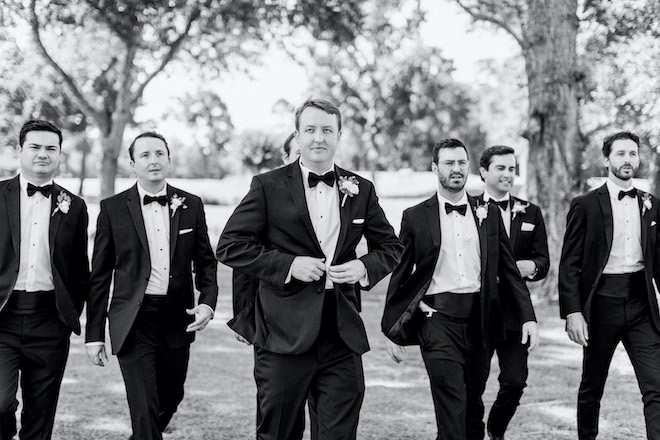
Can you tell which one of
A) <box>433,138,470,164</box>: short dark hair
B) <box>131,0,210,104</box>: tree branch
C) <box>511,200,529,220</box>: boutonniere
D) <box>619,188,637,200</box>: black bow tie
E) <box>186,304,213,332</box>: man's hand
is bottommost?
<box>186,304,213,332</box>: man's hand

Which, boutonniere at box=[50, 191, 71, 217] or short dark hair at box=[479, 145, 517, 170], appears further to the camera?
short dark hair at box=[479, 145, 517, 170]

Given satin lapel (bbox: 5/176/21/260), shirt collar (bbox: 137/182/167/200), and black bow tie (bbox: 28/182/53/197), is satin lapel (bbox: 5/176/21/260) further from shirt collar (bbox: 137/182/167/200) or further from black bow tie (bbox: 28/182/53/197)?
shirt collar (bbox: 137/182/167/200)

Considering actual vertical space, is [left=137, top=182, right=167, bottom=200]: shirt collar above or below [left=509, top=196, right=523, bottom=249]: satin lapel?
above

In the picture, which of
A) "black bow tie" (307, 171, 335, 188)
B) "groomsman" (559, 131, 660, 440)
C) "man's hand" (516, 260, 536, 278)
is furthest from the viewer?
"man's hand" (516, 260, 536, 278)

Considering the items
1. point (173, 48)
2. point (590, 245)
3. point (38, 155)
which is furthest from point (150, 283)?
point (173, 48)

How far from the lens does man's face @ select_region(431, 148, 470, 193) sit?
18.5 ft

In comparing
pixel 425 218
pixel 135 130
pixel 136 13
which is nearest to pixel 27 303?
pixel 425 218

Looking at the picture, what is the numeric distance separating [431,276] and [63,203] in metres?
2.68

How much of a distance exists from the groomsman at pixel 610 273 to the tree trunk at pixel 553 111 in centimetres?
837

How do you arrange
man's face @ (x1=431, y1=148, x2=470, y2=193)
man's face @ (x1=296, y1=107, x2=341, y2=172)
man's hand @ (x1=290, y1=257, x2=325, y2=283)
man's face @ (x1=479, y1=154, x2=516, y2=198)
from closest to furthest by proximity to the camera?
man's hand @ (x1=290, y1=257, x2=325, y2=283) → man's face @ (x1=296, y1=107, x2=341, y2=172) → man's face @ (x1=431, y1=148, x2=470, y2=193) → man's face @ (x1=479, y1=154, x2=516, y2=198)

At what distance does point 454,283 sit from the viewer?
556 centimetres

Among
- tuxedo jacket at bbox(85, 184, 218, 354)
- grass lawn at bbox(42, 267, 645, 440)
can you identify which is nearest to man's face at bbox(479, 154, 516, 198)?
grass lawn at bbox(42, 267, 645, 440)

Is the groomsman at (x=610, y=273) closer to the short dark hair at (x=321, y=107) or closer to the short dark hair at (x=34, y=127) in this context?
the short dark hair at (x=321, y=107)

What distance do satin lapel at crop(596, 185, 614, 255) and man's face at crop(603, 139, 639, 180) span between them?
0.57ft
